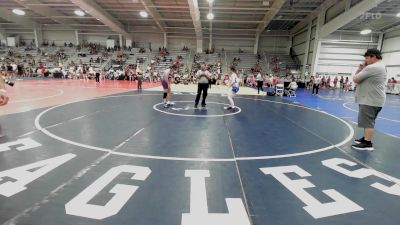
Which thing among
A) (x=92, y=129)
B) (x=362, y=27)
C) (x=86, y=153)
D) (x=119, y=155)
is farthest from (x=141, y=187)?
(x=362, y=27)

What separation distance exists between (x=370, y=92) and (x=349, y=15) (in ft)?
65.8

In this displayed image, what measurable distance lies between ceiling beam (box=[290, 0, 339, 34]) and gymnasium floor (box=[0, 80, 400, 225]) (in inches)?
915

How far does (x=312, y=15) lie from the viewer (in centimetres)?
2966

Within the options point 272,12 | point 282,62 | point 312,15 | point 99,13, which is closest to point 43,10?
point 99,13

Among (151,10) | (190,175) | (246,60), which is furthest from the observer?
(246,60)

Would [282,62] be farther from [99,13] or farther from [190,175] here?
[190,175]

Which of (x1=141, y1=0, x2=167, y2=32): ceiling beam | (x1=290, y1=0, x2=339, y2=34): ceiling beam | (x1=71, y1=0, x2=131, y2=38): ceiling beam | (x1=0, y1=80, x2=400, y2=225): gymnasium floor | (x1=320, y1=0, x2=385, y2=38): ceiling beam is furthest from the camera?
(x1=141, y1=0, x2=167, y2=32): ceiling beam

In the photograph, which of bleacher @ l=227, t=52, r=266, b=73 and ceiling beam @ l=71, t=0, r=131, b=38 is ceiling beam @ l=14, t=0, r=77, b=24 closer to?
ceiling beam @ l=71, t=0, r=131, b=38

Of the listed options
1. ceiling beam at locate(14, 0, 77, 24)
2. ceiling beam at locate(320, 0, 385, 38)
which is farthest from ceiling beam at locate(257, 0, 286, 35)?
ceiling beam at locate(14, 0, 77, 24)

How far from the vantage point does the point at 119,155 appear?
4.38m

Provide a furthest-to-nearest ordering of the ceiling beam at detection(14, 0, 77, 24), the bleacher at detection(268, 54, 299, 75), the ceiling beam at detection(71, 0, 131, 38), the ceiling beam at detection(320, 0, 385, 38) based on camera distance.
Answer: the bleacher at detection(268, 54, 299, 75) → the ceiling beam at detection(14, 0, 77, 24) → the ceiling beam at detection(71, 0, 131, 38) → the ceiling beam at detection(320, 0, 385, 38)

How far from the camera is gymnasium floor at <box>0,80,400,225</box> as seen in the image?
8.87ft

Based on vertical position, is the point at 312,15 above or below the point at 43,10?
below

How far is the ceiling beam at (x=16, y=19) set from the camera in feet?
109
